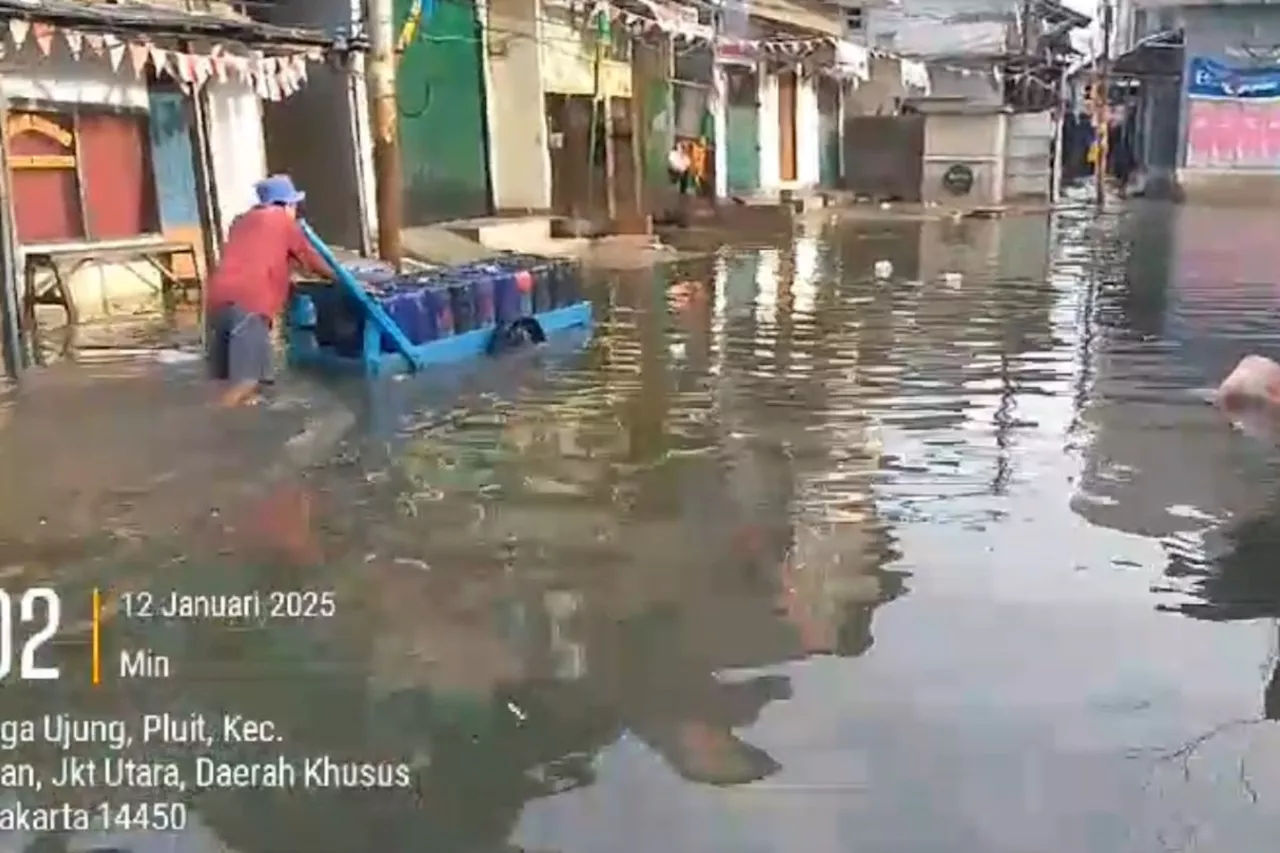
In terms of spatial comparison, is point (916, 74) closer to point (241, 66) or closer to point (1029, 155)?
point (1029, 155)

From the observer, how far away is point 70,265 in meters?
14.7

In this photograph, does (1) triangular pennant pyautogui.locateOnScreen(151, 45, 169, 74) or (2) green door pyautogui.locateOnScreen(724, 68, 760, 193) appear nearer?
(1) triangular pennant pyautogui.locateOnScreen(151, 45, 169, 74)

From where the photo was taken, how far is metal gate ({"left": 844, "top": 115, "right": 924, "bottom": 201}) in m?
40.3

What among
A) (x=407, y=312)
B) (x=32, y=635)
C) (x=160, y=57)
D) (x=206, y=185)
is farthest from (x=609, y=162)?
(x=32, y=635)

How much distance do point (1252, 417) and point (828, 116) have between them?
3320 cm

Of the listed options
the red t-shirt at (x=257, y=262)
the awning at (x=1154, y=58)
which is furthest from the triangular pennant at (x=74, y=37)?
the awning at (x=1154, y=58)

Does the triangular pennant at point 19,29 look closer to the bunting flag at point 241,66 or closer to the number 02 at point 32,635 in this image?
the bunting flag at point 241,66

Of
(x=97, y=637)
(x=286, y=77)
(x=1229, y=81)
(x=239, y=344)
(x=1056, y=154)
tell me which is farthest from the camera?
(x=1229, y=81)

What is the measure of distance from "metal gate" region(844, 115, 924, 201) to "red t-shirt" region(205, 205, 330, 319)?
30.6 meters

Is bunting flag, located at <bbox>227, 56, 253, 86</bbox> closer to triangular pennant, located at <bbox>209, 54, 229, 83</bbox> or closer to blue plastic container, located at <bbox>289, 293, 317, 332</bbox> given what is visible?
triangular pennant, located at <bbox>209, 54, 229, 83</bbox>

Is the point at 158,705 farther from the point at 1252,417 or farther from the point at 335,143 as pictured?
the point at 335,143

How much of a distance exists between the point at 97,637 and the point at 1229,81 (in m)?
38.9

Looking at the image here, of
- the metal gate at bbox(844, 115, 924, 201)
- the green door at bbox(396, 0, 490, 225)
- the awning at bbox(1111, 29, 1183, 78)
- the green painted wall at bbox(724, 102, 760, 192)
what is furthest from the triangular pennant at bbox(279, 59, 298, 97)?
the awning at bbox(1111, 29, 1183, 78)

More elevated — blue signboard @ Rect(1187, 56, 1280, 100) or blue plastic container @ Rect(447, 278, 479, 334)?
blue signboard @ Rect(1187, 56, 1280, 100)
